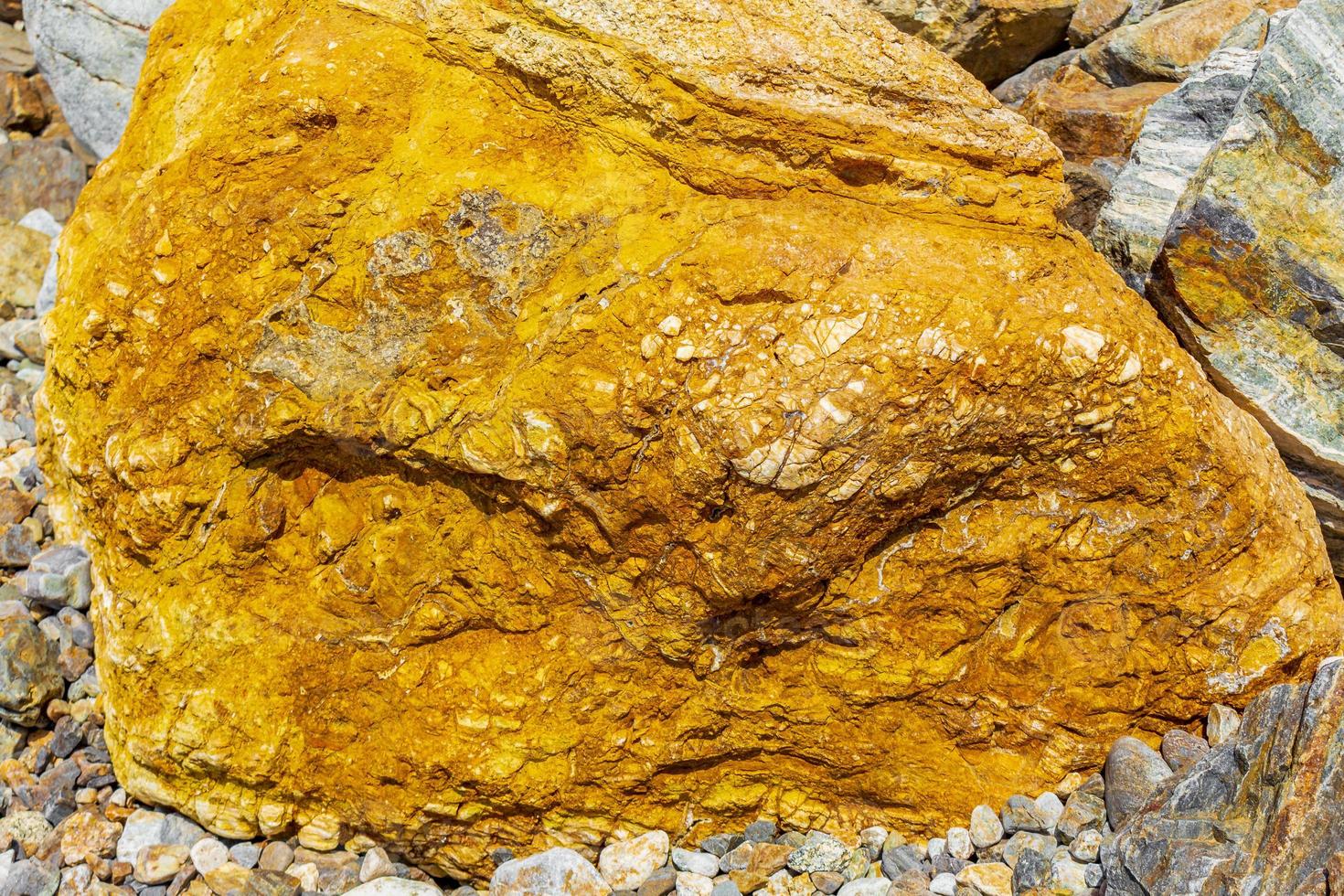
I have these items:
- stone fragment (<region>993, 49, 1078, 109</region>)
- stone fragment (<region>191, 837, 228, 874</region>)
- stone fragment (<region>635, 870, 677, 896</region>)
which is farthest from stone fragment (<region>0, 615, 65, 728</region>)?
stone fragment (<region>993, 49, 1078, 109</region>)

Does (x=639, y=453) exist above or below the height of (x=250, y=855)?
above

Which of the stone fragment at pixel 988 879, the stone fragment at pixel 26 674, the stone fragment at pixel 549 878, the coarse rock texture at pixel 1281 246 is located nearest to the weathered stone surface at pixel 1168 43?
the coarse rock texture at pixel 1281 246

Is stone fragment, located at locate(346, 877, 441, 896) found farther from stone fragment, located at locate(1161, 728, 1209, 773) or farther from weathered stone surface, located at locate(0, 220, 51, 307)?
weathered stone surface, located at locate(0, 220, 51, 307)

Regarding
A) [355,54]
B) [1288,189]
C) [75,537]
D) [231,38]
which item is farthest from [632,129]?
[75,537]

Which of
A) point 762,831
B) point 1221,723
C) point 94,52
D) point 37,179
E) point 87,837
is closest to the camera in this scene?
point 1221,723

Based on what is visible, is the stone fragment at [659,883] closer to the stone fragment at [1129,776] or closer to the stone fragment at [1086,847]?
the stone fragment at [1086,847]

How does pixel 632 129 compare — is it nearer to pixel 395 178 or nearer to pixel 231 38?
pixel 395 178

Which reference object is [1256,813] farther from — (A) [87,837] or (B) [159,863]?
(A) [87,837]

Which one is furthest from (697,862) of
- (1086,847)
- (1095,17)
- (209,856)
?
(1095,17)
